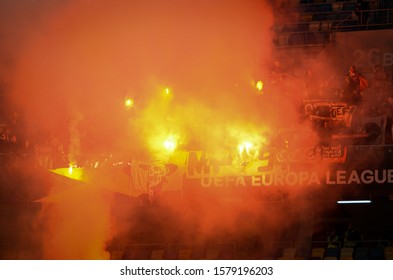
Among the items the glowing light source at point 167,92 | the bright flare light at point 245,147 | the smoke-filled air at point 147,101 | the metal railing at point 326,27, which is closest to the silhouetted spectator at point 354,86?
the smoke-filled air at point 147,101

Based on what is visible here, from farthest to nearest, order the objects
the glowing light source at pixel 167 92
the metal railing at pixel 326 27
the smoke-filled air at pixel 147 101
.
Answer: the metal railing at pixel 326 27 → the glowing light source at pixel 167 92 → the smoke-filled air at pixel 147 101

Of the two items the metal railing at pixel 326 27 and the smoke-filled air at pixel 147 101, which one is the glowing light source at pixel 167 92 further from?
the metal railing at pixel 326 27

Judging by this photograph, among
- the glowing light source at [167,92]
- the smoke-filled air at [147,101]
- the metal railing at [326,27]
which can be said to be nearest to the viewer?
the smoke-filled air at [147,101]

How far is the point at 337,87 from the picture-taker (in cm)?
1026

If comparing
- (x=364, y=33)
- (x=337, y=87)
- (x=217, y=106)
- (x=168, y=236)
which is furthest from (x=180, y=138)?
(x=364, y=33)

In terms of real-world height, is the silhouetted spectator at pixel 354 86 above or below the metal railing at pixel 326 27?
below

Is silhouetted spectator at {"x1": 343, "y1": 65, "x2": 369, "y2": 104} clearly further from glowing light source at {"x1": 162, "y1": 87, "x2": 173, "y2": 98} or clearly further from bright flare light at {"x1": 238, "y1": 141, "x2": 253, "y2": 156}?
glowing light source at {"x1": 162, "y1": 87, "x2": 173, "y2": 98}

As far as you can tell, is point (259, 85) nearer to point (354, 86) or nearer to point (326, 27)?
point (354, 86)

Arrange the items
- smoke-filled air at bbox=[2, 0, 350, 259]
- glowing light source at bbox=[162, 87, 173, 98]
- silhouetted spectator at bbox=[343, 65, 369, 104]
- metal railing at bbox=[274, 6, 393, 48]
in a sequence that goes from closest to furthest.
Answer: smoke-filled air at bbox=[2, 0, 350, 259] → silhouetted spectator at bbox=[343, 65, 369, 104] → glowing light source at bbox=[162, 87, 173, 98] → metal railing at bbox=[274, 6, 393, 48]

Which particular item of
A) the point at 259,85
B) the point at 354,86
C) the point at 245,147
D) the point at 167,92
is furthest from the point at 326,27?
the point at 167,92

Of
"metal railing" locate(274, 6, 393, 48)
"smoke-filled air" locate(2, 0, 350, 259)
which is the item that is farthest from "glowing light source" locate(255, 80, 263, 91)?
"metal railing" locate(274, 6, 393, 48)

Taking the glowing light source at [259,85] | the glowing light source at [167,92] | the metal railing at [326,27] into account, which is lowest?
the glowing light source at [167,92]

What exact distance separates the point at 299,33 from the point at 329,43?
18.0 inches

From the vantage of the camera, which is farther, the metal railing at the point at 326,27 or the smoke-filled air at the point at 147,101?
the metal railing at the point at 326,27
